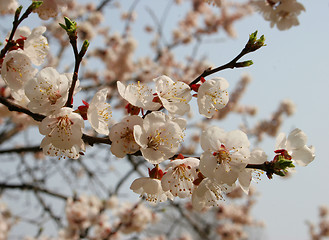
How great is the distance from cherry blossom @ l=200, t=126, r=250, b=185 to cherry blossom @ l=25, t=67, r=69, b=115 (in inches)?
23.8

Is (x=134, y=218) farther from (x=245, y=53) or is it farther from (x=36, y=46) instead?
(x=245, y=53)

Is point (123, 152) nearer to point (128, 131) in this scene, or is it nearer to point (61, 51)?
point (128, 131)

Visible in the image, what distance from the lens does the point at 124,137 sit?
1115 millimetres

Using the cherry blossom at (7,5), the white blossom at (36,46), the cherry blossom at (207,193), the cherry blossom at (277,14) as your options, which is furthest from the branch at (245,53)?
the cherry blossom at (277,14)

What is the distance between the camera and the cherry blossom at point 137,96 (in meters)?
1.11

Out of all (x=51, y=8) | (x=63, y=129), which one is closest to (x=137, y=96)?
(x=63, y=129)

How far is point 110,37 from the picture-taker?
7598 mm

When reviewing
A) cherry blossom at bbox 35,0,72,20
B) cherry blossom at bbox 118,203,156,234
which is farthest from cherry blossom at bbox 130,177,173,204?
cherry blossom at bbox 118,203,156,234

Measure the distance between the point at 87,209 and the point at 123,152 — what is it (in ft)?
11.3

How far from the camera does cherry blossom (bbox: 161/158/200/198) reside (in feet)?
3.72

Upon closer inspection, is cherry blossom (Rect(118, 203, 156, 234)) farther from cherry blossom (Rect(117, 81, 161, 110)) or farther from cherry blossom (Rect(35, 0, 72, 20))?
cherry blossom (Rect(117, 81, 161, 110))

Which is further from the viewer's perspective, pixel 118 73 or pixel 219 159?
pixel 118 73

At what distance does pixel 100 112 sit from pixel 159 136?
324 millimetres

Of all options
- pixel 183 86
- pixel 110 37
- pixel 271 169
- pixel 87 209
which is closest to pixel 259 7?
pixel 183 86
